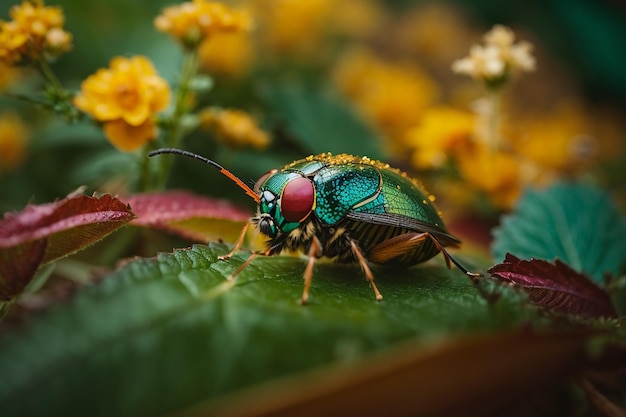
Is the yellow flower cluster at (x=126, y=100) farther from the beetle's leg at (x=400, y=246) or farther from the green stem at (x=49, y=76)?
the beetle's leg at (x=400, y=246)

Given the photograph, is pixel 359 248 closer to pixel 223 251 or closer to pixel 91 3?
pixel 223 251

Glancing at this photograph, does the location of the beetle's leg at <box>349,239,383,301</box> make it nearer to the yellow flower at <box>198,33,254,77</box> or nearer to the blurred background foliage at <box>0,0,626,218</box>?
the blurred background foliage at <box>0,0,626,218</box>

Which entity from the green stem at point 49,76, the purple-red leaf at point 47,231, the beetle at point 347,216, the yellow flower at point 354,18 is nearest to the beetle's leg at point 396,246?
the beetle at point 347,216

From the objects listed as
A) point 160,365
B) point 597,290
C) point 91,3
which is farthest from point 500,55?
point 91,3

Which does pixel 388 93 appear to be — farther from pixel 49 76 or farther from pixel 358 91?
pixel 49 76

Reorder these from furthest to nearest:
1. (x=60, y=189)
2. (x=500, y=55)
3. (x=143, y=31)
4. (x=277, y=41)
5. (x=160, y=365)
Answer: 1. (x=277, y=41)
2. (x=143, y=31)
3. (x=60, y=189)
4. (x=500, y=55)
5. (x=160, y=365)

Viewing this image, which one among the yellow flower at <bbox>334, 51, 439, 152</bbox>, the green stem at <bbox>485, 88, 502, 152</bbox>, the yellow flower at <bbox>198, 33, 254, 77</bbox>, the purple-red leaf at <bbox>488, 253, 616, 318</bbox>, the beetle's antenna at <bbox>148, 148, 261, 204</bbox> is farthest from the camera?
the yellow flower at <bbox>334, 51, 439, 152</bbox>

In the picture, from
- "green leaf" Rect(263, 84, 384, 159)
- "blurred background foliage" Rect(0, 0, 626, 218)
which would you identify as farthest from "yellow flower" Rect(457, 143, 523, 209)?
"green leaf" Rect(263, 84, 384, 159)
